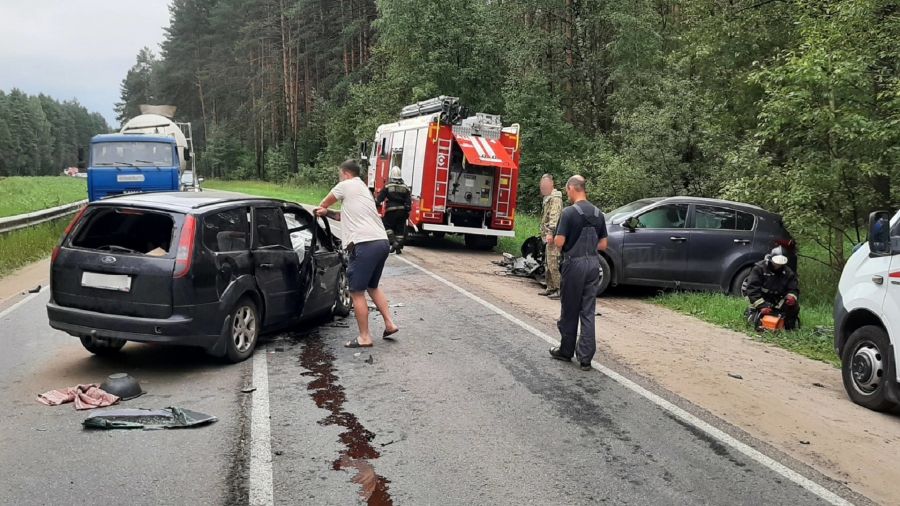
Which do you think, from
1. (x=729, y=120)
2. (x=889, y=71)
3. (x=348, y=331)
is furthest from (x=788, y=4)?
(x=348, y=331)

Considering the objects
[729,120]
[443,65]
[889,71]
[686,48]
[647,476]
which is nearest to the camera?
[647,476]

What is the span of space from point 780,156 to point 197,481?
14.7 meters

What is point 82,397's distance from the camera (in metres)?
5.35

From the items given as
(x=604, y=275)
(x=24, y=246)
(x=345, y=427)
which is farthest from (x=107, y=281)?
(x=24, y=246)

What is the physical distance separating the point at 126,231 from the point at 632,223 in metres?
7.85

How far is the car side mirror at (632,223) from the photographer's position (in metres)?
11.6

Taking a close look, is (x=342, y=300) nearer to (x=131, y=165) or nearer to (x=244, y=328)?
(x=244, y=328)

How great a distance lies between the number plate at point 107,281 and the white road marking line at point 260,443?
53.2 inches

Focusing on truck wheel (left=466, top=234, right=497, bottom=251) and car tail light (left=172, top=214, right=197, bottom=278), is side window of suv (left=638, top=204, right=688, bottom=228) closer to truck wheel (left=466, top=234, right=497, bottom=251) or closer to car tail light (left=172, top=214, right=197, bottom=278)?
truck wheel (left=466, top=234, right=497, bottom=251)

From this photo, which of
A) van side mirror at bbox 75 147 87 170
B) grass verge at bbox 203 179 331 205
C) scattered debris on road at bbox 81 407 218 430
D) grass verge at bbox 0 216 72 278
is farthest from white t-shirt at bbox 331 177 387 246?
grass verge at bbox 203 179 331 205

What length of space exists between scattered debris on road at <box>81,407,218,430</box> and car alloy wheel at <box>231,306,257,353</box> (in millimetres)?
1455

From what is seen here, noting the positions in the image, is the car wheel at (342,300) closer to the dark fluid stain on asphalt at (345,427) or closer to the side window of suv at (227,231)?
the dark fluid stain on asphalt at (345,427)

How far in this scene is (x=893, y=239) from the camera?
5.85m

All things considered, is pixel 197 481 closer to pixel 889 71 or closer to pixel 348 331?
pixel 348 331
